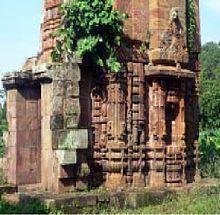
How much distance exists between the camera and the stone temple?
1161cm

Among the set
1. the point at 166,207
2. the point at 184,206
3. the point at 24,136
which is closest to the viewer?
the point at 184,206

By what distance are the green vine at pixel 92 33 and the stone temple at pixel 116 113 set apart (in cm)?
37

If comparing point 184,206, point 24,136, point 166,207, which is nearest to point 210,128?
point 24,136

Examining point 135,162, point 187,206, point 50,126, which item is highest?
point 50,126

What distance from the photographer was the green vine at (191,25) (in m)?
14.6

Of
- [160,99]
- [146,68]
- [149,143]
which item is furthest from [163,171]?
[146,68]

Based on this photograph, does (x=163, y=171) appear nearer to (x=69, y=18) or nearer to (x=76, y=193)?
(x=76, y=193)

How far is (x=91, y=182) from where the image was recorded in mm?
12273

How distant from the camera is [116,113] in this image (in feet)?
40.8

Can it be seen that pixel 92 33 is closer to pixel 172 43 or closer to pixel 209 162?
pixel 172 43

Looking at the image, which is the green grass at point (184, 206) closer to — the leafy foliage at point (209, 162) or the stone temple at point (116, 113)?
the stone temple at point (116, 113)

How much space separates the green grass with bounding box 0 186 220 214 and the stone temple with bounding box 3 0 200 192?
1.26m

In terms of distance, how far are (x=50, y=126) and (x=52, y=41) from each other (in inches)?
116

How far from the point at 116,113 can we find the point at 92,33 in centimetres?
205
